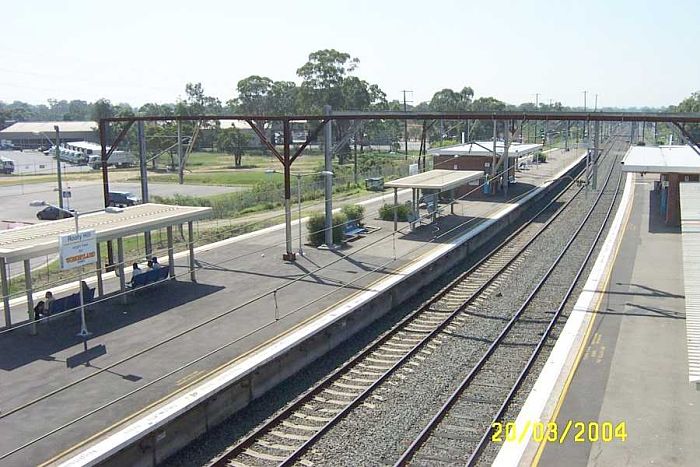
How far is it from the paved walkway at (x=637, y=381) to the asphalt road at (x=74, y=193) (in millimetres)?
30856

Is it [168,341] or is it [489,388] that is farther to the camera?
[489,388]

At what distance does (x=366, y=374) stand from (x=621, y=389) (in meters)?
4.74

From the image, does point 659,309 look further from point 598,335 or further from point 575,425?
point 575,425

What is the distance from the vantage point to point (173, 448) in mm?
10195

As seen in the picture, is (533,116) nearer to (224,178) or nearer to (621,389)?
(621,389)

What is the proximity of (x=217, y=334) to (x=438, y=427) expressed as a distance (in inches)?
218

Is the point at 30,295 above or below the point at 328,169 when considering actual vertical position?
below

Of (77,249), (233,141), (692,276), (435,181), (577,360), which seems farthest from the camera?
(233,141)

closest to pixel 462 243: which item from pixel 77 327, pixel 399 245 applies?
pixel 399 245

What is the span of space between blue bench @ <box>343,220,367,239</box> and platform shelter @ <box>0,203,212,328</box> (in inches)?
277

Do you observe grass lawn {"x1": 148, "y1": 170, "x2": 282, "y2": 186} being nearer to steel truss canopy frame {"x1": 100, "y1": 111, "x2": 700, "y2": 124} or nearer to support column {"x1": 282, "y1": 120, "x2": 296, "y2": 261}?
support column {"x1": 282, "y1": 120, "x2": 296, "y2": 261}

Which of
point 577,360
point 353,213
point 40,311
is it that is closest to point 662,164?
point 353,213

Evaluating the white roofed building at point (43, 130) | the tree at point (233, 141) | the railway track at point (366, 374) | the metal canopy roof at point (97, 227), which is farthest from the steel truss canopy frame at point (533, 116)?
the white roofed building at point (43, 130)

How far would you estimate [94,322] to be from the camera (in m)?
15.2
